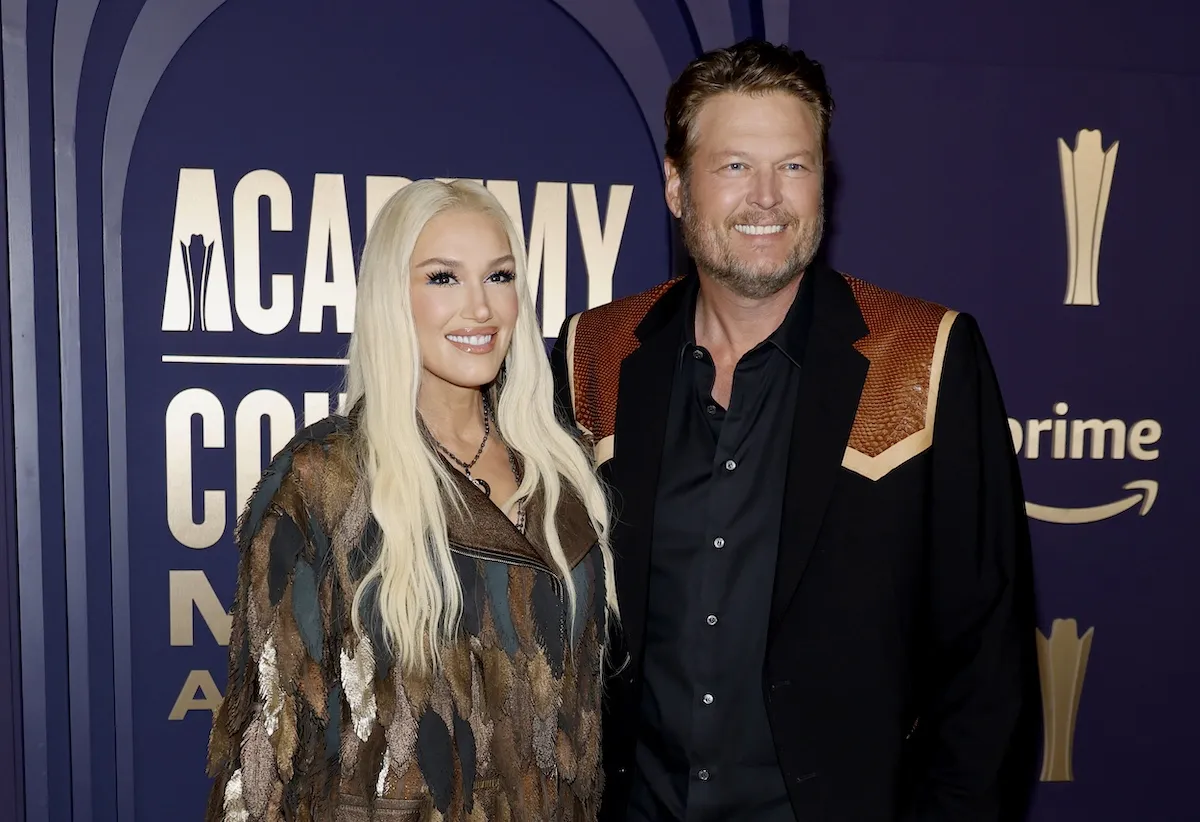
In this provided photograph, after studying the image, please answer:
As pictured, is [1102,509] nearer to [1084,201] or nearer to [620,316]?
[1084,201]

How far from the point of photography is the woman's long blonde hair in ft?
5.38

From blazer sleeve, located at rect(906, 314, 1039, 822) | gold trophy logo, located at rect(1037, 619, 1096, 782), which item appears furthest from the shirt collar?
gold trophy logo, located at rect(1037, 619, 1096, 782)

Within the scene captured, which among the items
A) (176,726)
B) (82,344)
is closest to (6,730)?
(176,726)

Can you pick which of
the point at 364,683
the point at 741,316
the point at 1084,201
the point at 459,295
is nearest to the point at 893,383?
the point at 741,316

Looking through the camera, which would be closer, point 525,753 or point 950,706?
point 525,753

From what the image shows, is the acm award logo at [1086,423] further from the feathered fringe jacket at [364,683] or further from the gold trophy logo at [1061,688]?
the feathered fringe jacket at [364,683]

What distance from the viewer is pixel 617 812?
1.92 m

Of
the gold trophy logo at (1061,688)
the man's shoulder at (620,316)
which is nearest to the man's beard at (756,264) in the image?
the man's shoulder at (620,316)

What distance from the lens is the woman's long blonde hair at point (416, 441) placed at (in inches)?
64.6

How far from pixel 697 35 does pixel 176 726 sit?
243cm

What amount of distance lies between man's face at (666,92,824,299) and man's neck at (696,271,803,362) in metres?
0.04

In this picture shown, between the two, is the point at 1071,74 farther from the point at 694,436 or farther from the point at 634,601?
the point at 634,601

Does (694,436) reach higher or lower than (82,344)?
lower

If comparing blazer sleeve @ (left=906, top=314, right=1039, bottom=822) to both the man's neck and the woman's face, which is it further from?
the woman's face
